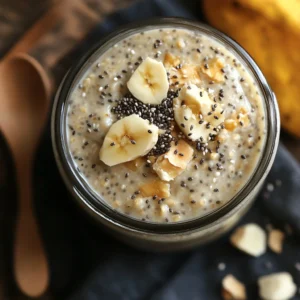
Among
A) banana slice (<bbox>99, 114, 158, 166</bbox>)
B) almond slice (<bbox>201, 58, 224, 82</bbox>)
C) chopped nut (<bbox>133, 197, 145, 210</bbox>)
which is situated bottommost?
chopped nut (<bbox>133, 197, 145, 210</bbox>)

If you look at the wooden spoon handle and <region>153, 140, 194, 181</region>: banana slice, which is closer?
<region>153, 140, 194, 181</region>: banana slice

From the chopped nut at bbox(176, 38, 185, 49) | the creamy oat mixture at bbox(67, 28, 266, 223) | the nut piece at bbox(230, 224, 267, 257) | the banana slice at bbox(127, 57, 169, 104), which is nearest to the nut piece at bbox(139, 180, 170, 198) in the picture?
the creamy oat mixture at bbox(67, 28, 266, 223)

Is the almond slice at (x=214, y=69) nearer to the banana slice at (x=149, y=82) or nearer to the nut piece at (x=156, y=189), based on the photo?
the banana slice at (x=149, y=82)

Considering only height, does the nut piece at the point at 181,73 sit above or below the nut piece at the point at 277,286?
above

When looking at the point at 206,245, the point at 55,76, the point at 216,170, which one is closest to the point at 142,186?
the point at 216,170

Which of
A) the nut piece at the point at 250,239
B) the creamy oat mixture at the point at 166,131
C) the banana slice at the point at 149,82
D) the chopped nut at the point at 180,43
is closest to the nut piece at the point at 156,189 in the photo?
the creamy oat mixture at the point at 166,131

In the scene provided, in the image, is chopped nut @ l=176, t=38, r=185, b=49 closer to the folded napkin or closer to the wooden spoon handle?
the folded napkin

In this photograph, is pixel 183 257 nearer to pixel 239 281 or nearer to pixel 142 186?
pixel 239 281
